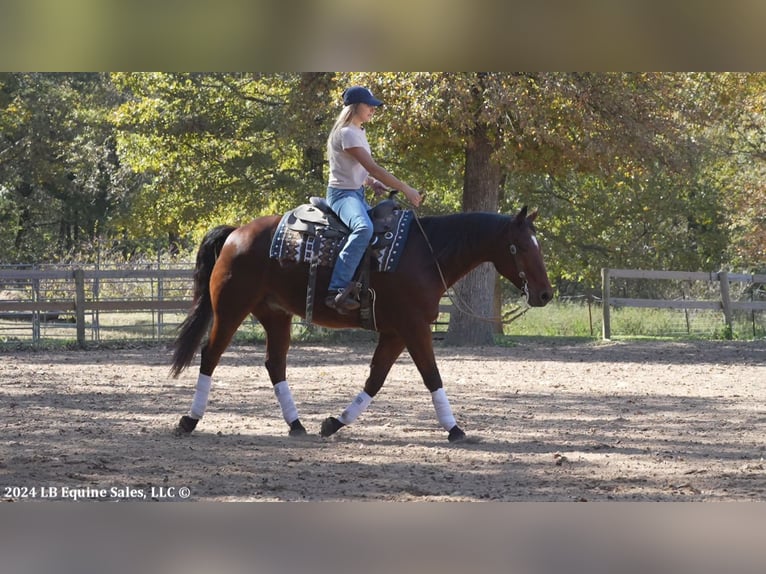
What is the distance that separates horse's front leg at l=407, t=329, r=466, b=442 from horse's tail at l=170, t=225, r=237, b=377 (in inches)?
68.7

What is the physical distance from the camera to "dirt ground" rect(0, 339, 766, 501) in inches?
225

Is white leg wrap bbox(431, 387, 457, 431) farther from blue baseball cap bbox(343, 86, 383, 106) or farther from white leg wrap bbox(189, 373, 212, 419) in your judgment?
blue baseball cap bbox(343, 86, 383, 106)

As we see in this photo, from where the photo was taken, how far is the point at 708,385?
1185cm

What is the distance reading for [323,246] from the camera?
24.5 ft

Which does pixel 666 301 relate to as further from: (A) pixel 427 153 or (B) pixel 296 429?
(B) pixel 296 429

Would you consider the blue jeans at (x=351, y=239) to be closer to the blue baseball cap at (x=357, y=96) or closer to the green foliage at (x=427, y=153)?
the blue baseball cap at (x=357, y=96)

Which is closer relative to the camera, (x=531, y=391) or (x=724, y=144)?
(x=531, y=391)

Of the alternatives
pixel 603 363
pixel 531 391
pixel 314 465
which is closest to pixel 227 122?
pixel 603 363

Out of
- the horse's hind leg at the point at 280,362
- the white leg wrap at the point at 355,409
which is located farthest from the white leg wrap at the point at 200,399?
the white leg wrap at the point at 355,409

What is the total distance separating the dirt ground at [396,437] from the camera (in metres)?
5.72

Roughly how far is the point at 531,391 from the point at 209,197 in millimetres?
12492

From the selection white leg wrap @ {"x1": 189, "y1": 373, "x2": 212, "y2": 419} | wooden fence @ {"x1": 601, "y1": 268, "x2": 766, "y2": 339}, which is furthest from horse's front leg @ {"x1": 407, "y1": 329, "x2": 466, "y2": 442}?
wooden fence @ {"x1": 601, "y1": 268, "x2": 766, "y2": 339}

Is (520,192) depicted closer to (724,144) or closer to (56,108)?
(724,144)
